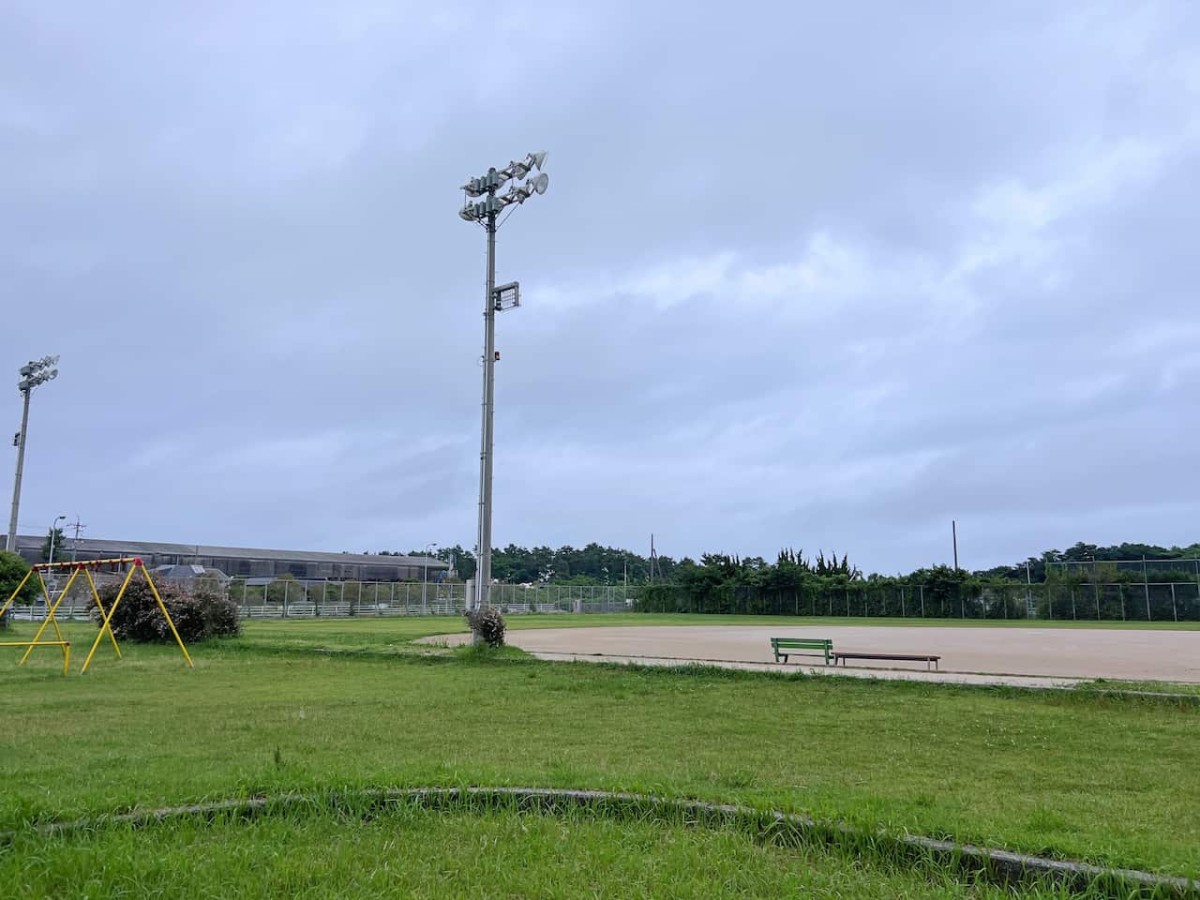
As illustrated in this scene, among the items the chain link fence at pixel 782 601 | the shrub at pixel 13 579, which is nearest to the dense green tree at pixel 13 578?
the shrub at pixel 13 579

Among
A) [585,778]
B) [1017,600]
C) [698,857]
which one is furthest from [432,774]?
[1017,600]

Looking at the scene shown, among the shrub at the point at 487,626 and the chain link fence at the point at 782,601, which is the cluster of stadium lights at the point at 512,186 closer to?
the shrub at the point at 487,626

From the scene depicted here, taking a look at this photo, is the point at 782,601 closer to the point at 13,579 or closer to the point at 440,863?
the point at 13,579

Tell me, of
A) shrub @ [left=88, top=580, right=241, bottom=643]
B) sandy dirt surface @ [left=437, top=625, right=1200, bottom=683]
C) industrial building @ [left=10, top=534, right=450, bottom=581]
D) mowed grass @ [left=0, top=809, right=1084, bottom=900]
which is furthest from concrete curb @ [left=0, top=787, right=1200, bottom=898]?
industrial building @ [left=10, top=534, right=450, bottom=581]

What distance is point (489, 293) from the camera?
1844 centimetres

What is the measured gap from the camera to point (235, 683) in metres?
12.8

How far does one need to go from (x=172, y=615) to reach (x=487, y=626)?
8.04 m

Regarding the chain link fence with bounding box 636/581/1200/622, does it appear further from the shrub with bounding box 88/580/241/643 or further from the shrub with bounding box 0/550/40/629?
the shrub with bounding box 0/550/40/629

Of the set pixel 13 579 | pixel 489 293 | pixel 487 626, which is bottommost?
pixel 487 626

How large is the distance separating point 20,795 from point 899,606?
53623 mm

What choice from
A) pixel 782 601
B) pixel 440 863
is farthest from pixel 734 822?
pixel 782 601

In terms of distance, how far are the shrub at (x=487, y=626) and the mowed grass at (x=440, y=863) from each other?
1275 cm

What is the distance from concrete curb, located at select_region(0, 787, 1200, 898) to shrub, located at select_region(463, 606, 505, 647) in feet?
40.6

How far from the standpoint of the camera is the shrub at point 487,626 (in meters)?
17.4
